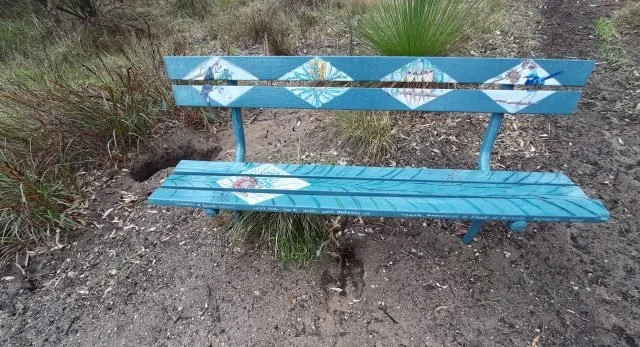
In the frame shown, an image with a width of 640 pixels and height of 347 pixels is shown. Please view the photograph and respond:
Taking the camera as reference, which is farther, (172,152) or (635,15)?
(635,15)

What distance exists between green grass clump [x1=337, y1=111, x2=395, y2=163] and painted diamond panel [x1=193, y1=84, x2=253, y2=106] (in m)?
0.94

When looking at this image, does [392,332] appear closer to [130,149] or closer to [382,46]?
[382,46]

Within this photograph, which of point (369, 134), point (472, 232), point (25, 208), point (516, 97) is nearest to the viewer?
point (516, 97)

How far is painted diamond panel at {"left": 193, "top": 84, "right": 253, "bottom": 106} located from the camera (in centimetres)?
212

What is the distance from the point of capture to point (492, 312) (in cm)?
188

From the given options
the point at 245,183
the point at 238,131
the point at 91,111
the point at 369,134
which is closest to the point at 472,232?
the point at 369,134

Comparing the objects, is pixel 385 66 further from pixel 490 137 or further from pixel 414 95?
pixel 490 137

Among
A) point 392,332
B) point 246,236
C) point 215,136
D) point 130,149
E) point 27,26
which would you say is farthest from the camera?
point 27,26

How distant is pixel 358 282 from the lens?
2043mm

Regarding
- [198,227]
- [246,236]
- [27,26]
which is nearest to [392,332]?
[246,236]

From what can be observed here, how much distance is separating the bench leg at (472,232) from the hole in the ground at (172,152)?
6.40 feet

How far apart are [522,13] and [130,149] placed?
13.9ft

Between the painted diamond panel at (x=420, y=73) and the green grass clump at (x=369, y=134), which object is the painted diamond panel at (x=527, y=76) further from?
the green grass clump at (x=369, y=134)

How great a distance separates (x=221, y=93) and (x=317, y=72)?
0.56m
